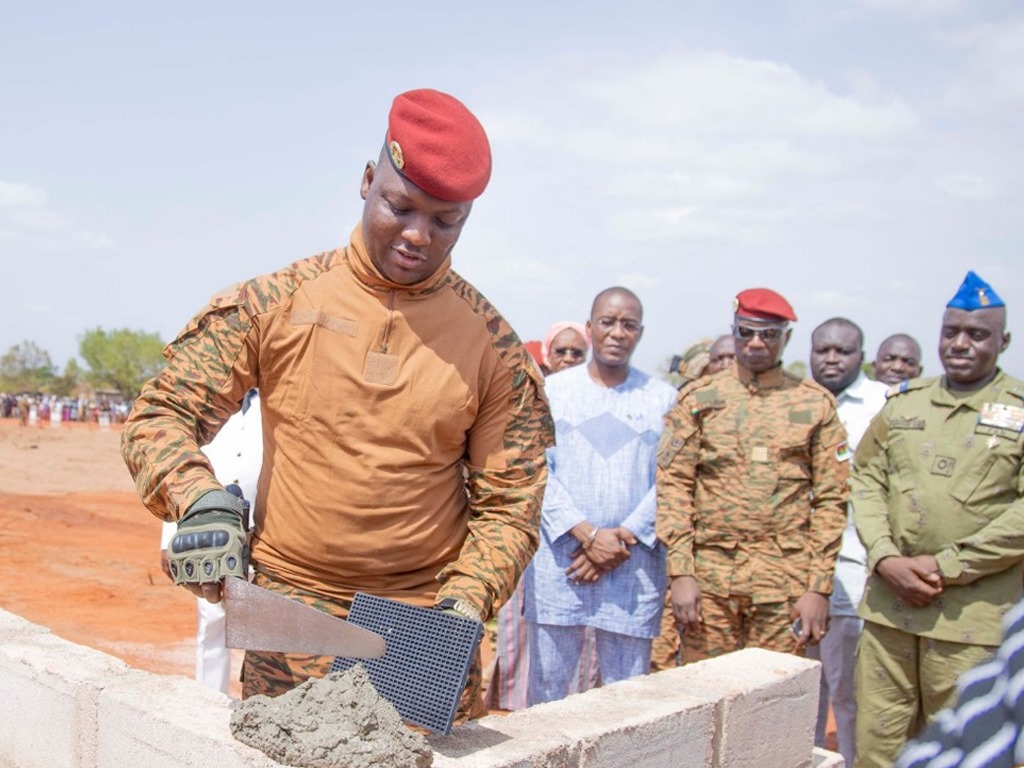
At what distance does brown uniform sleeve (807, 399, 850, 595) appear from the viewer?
14.4 ft

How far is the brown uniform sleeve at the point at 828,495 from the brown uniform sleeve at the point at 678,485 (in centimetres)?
53

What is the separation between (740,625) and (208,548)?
127 inches

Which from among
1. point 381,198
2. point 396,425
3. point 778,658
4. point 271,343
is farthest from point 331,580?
point 778,658

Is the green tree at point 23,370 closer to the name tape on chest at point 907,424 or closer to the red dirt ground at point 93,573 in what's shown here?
the red dirt ground at point 93,573

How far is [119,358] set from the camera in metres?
64.2

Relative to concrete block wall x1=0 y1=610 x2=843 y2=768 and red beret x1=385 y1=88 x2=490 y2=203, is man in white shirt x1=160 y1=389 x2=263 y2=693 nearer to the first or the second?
concrete block wall x1=0 y1=610 x2=843 y2=768

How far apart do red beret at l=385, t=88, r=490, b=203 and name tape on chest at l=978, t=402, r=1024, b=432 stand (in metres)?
2.77

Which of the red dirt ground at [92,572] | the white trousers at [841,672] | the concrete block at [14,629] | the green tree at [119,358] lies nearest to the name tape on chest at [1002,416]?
the white trousers at [841,672]

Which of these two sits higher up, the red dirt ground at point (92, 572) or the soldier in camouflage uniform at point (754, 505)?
the soldier in camouflage uniform at point (754, 505)

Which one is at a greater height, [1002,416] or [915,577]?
[1002,416]

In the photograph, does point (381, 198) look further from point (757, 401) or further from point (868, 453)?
point (868, 453)

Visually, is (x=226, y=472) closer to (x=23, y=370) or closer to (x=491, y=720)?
(x=491, y=720)

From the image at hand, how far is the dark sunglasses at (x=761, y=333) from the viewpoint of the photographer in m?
4.63

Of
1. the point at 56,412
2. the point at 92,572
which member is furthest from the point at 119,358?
the point at 92,572
